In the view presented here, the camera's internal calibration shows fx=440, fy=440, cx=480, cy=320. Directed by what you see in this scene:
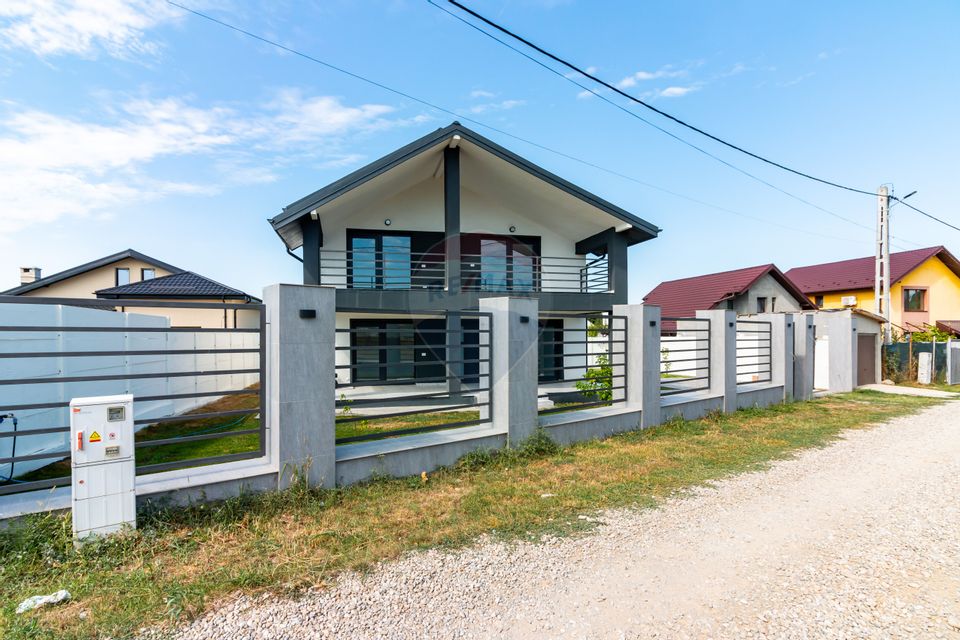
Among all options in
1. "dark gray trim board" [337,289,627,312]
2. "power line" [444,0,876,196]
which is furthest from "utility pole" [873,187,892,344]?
"dark gray trim board" [337,289,627,312]

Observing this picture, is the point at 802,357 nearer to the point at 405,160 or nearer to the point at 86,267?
the point at 405,160

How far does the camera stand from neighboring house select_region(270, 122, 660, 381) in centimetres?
1167

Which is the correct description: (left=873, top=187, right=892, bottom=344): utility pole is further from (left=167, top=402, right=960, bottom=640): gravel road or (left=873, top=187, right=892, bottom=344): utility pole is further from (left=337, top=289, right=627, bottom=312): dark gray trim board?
(left=167, top=402, right=960, bottom=640): gravel road

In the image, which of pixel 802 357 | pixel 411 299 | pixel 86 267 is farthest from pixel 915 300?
pixel 86 267

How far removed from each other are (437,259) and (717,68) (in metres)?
9.09

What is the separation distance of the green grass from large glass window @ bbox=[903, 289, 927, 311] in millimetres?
27004

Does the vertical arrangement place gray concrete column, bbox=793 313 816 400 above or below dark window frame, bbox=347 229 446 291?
below

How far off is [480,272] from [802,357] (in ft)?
30.3

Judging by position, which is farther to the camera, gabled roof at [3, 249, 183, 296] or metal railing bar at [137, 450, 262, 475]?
gabled roof at [3, 249, 183, 296]

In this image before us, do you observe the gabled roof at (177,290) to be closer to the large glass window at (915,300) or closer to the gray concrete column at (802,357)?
the gray concrete column at (802,357)

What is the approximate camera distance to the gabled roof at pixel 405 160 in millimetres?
10758

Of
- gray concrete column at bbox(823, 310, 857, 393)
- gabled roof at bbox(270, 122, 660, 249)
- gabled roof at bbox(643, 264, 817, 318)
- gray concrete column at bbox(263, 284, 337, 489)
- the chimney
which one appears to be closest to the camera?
gray concrete column at bbox(263, 284, 337, 489)

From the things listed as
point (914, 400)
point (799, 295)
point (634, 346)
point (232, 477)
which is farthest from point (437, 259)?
point (799, 295)

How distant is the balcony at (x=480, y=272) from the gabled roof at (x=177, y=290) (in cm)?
767
